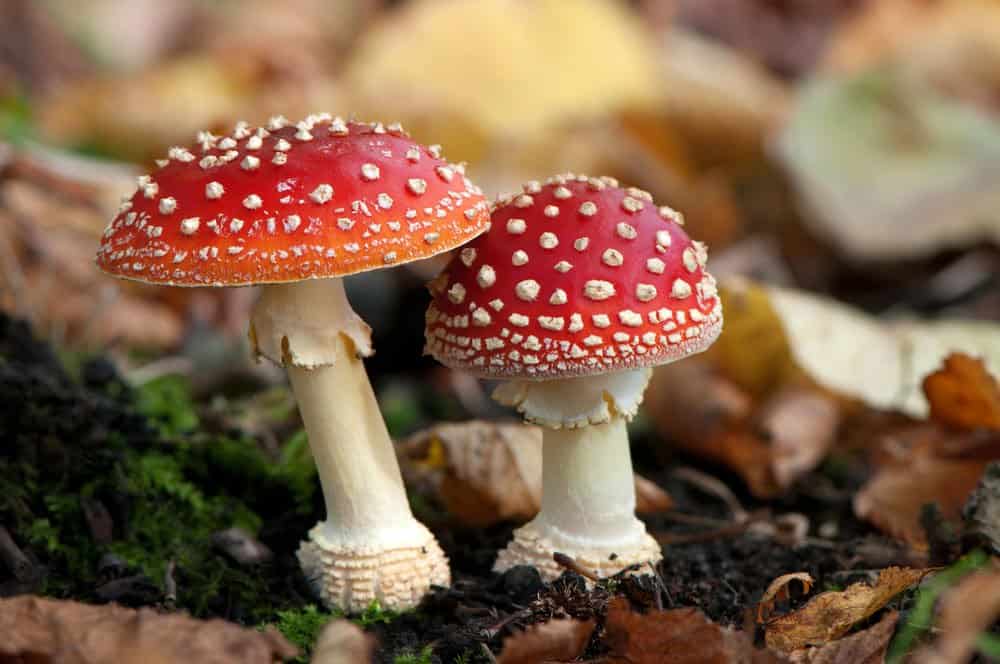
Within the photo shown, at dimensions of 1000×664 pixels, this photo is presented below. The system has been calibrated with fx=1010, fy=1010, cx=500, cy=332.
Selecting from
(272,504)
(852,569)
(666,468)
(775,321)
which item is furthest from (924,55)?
(272,504)

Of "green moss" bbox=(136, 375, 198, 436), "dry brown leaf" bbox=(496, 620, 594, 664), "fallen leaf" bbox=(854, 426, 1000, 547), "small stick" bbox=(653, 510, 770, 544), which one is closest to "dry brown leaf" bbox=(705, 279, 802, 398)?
"fallen leaf" bbox=(854, 426, 1000, 547)

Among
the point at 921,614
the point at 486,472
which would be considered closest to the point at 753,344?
the point at 486,472

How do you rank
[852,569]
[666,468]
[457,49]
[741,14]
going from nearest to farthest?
[852,569] → [666,468] → [457,49] → [741,14]

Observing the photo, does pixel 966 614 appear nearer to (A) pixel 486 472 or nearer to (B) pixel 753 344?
(A) pixel 486 472

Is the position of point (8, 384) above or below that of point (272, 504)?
above

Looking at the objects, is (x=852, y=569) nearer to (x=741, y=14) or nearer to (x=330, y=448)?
(x=330, y=448)

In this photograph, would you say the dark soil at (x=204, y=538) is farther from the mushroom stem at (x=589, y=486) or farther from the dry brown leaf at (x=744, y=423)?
the dry brown leaf at (x=744, y=423)
